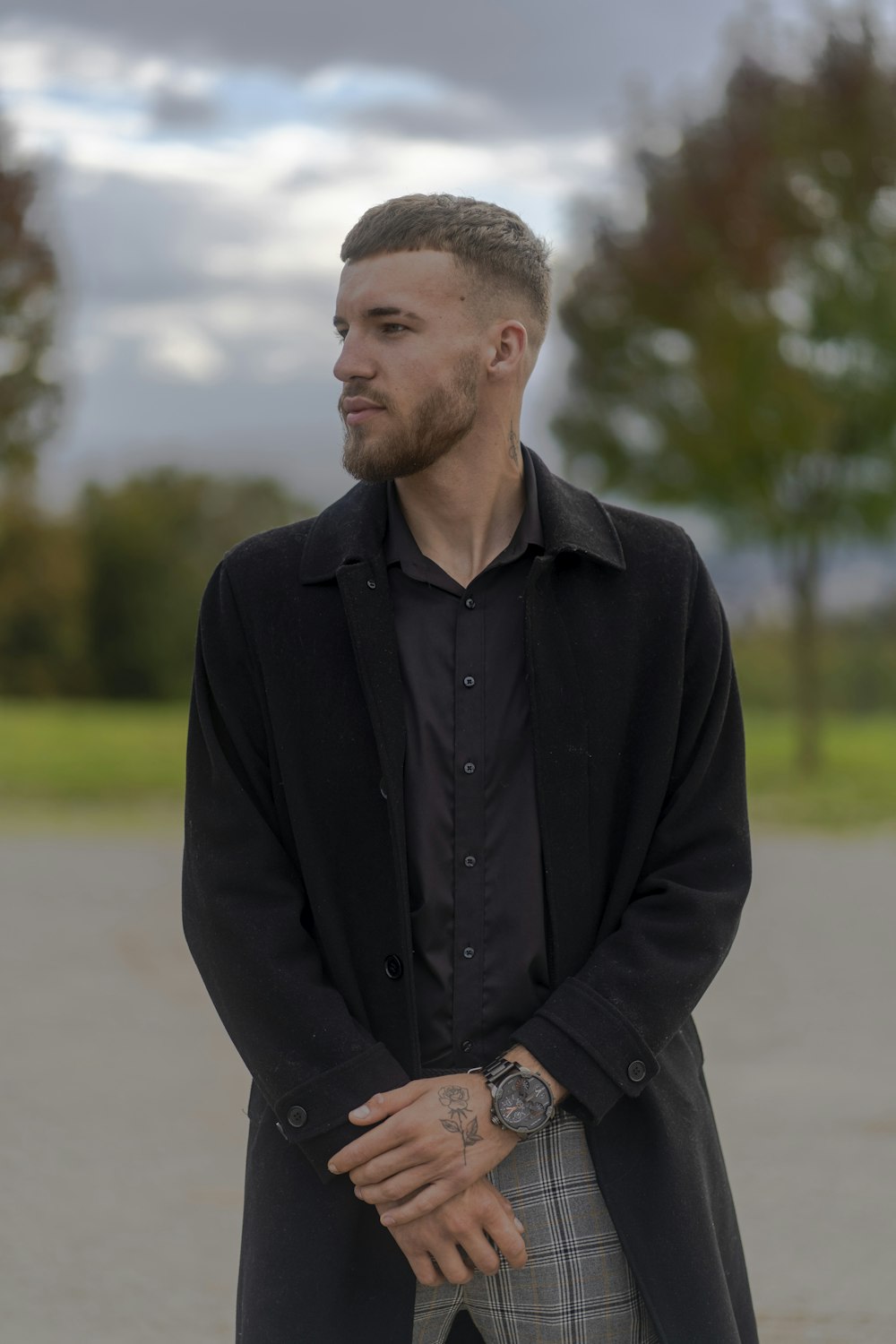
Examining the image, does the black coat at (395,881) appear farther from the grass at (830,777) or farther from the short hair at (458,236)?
the grass at (830,777)

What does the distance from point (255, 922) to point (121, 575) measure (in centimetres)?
1635

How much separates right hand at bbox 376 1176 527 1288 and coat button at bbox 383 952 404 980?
278 mm

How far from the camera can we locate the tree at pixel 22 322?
50.0 feet

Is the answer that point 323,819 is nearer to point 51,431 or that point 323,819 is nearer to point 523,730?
point 523,730

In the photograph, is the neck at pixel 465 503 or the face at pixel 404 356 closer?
the face at pixel 404 356

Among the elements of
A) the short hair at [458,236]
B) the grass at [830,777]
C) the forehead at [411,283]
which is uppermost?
the short hair at [458,236]

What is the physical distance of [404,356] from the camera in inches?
80.7

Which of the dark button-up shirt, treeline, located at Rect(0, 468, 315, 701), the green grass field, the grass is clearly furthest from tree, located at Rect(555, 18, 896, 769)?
the dark button-up shirt

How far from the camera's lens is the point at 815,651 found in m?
15.0

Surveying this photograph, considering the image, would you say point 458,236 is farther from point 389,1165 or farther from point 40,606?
point 40,606

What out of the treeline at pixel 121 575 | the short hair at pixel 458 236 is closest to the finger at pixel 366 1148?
the short hair at pixel 458 236

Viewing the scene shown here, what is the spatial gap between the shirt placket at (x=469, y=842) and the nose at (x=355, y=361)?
1.24 ft

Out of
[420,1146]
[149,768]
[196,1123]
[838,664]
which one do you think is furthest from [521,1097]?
[838,664]

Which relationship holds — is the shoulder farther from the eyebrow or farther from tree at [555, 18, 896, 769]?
tree at [555, 18, 896, 769]
